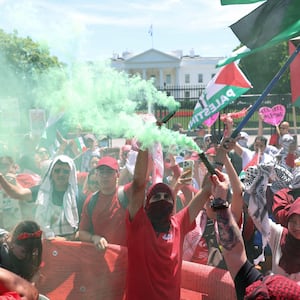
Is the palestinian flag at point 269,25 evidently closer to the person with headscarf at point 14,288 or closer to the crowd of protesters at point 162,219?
the crowd of protesters at point 162,219

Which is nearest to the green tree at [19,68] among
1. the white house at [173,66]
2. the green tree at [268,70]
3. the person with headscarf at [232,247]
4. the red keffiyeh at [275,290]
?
the person with headscarf at [232,247]

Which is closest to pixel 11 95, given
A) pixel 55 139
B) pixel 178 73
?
pixel 55 139

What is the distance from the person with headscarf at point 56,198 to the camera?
147 inches

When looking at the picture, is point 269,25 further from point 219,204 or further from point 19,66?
point 19,66

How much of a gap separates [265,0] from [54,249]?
303 centimetres

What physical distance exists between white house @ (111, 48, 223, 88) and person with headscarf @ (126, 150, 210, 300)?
55530 mm

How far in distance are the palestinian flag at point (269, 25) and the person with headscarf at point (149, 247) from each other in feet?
6.71

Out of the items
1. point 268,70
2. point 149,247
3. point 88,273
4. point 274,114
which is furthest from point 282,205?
point 268,70

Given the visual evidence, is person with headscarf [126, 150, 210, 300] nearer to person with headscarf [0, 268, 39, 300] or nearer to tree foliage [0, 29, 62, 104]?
person with headscarf [0, 268, 39, 300]

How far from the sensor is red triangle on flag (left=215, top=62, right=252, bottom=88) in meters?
7.30

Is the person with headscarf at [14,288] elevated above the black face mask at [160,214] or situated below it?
below

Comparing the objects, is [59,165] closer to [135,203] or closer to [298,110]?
[135,203]

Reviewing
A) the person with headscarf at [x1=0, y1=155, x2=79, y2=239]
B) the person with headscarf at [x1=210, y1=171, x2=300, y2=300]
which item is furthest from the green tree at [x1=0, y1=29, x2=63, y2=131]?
the person with headscarf at [x1=210, y1=171, x2=300, y2=300]

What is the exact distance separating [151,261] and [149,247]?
93 mm
